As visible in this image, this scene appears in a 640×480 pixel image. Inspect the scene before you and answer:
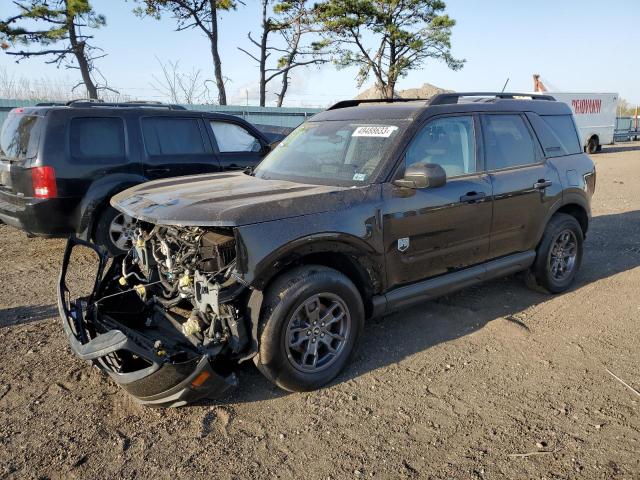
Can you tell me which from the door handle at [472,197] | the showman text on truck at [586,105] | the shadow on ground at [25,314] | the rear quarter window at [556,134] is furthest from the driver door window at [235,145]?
the showman text on truck at [586,105]

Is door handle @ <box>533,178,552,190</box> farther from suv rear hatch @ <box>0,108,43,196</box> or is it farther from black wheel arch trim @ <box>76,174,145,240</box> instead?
suv rear hatch @ <box>0,108,43,196</box>

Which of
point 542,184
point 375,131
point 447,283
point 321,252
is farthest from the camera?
point 542,184

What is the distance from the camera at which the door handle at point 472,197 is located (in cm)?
408

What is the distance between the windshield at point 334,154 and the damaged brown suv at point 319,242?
14 mm

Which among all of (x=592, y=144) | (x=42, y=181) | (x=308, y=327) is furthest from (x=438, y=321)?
(x=592, y=144)

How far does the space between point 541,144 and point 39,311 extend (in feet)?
16.3

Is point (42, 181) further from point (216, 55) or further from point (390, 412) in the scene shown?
point (216, 55)

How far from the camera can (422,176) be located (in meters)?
3.54

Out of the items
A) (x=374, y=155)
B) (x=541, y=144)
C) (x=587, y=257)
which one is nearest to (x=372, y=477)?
(x=374, y=155)

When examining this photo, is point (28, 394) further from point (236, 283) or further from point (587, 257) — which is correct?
point (587, 257)

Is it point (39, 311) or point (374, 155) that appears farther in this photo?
point (39, 311)

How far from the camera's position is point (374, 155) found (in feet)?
12.7

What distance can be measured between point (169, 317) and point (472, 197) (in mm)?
2503

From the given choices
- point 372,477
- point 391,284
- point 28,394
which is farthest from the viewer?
point 391,284
